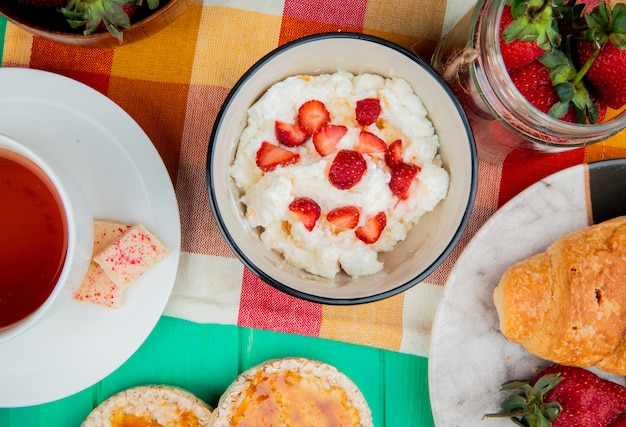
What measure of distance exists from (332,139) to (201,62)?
1.63 ft

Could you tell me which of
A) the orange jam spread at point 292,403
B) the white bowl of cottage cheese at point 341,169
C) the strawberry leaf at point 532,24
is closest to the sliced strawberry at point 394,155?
the white bowl of cottage cheese at point 341,169

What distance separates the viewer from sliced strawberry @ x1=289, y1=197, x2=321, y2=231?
56.4 inches

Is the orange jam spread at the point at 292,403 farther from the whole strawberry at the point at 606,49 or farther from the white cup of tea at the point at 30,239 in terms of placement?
the whole strawberry at the point at 606,49

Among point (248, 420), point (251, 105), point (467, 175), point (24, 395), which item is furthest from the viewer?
point (248, 420)

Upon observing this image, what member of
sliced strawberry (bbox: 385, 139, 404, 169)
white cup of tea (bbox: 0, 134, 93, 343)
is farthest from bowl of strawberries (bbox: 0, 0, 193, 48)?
sliced strawberry (bbox: 385, 139, 404, 169)

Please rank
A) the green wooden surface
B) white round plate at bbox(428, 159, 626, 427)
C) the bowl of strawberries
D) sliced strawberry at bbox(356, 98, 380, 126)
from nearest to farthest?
the bowl of strawberries → sliced strawberry at bbox(356, 98, 380, 126) → white round plate at bbox(428, 159, 626, 427) → the green wooden surface

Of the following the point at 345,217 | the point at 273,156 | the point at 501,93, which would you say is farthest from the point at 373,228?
the point at 501,93

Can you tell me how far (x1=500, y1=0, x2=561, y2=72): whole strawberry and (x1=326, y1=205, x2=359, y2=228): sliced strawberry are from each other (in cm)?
46

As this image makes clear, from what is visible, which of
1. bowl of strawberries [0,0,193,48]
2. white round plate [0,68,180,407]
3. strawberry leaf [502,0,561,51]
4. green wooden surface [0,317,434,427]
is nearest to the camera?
strawberry leaf [502,0,561,51]

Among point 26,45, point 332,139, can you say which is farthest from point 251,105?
point 26,45

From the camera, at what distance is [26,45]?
5.60 ft

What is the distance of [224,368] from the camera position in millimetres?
1818

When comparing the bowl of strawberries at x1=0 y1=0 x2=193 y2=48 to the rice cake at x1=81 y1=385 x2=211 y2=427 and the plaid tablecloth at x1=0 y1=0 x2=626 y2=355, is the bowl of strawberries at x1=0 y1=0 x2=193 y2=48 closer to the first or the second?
the plaid tablecloth at x1=0 y1=0 x2=626 y2=355

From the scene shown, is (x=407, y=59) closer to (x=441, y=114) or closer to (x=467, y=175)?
(x=441, y=114)
